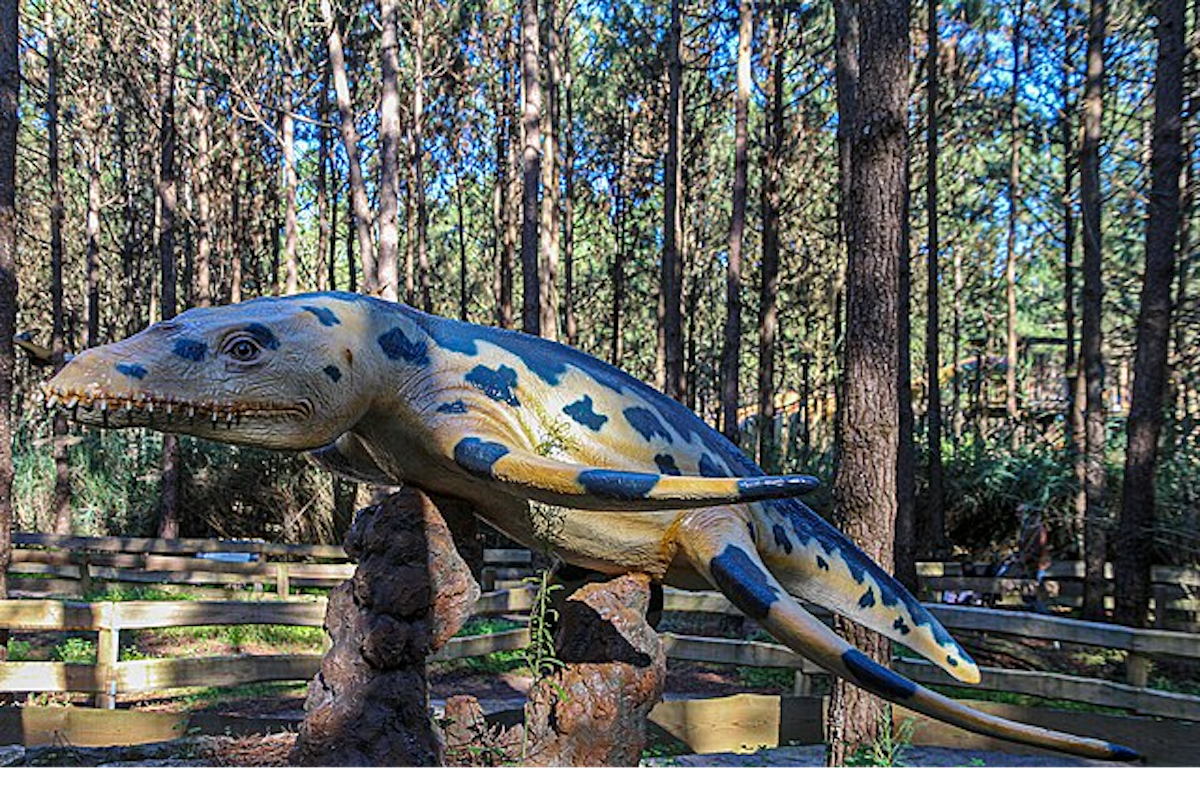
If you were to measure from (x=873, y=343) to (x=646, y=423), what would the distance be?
2.21m

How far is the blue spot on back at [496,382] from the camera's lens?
9.57 feet

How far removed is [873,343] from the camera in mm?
4918

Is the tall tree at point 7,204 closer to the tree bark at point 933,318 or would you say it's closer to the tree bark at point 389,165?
the tree bark at point 389,165

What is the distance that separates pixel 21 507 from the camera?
51.2 feet

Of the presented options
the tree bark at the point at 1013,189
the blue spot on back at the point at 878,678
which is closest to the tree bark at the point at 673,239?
the tree bark at the point at 1013,189

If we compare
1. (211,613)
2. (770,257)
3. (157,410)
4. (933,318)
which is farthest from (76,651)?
(933,318)

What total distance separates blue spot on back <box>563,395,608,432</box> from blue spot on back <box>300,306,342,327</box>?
0.74 m

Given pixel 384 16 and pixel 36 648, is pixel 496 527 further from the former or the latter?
pixel 384 16

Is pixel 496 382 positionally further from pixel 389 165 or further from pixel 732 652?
pixel 389 165

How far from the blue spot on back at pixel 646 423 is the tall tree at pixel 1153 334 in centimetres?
758

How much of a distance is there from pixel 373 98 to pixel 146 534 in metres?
10.2

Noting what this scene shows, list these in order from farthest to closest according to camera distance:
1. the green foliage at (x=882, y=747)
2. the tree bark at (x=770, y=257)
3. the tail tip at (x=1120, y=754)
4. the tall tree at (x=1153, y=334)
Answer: the tree bark at (x=770, y=257) → the tall tree at (x=1153, y=334) → the green foliage at (x=882, y=747) → the tail tip at (x=1120, y=754)

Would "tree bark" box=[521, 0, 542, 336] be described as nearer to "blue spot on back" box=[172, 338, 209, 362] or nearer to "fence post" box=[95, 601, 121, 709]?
"fence post" box=[95, 601, 121, 709]
